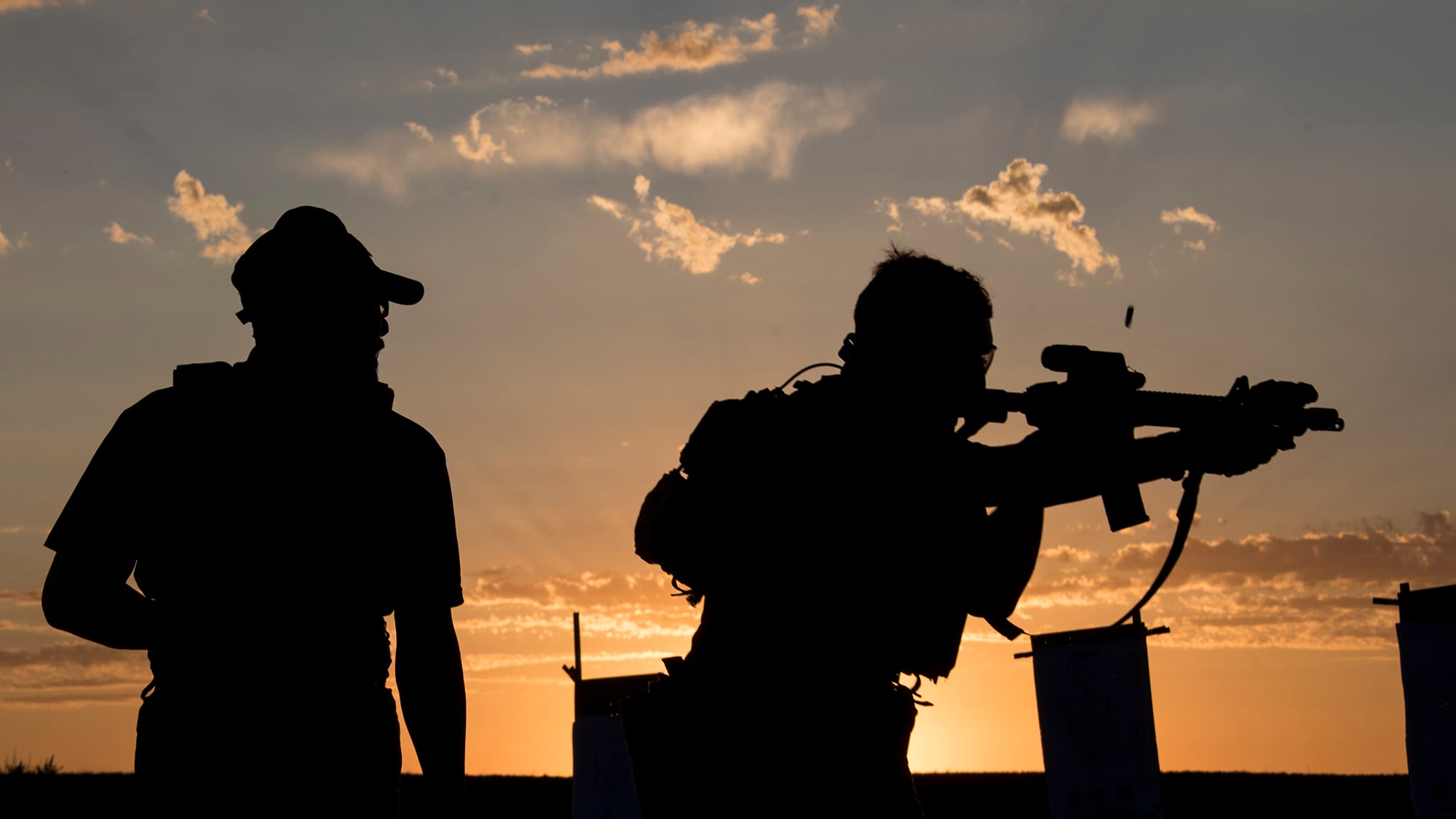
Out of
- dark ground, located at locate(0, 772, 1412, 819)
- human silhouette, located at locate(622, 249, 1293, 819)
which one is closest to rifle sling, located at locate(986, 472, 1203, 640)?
human silhouette, located at locate(622, 249, 1293, 819)

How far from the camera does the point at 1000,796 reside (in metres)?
26.2

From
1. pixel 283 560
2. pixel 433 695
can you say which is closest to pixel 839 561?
pixel 433 695

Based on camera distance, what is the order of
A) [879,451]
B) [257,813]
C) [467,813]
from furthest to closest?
[879,451]
[467,813]
[257,813]

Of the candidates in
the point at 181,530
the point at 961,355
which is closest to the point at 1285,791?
the point at 961,355

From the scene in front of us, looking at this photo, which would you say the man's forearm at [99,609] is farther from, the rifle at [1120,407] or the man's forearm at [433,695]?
the rifle at [1120,407]

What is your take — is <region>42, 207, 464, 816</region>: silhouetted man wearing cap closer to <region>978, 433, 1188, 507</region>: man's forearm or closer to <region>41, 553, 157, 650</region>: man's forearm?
<region>41, 553, 157, 650</region>: man's forearm

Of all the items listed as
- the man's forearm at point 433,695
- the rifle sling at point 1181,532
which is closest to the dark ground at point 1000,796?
the rifle sling at point 1181,532

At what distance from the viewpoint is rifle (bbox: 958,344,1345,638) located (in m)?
4.91

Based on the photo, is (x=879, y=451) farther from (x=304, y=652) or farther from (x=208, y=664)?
(x=208, y=664)

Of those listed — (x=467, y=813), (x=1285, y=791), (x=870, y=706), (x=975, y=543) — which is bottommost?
(x=1285, y=791)

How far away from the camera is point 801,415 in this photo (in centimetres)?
407

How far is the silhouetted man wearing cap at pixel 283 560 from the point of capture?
3.47m

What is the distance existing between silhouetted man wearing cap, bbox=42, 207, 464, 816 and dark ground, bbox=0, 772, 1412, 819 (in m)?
19.6

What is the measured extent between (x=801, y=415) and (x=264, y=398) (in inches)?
65.4
